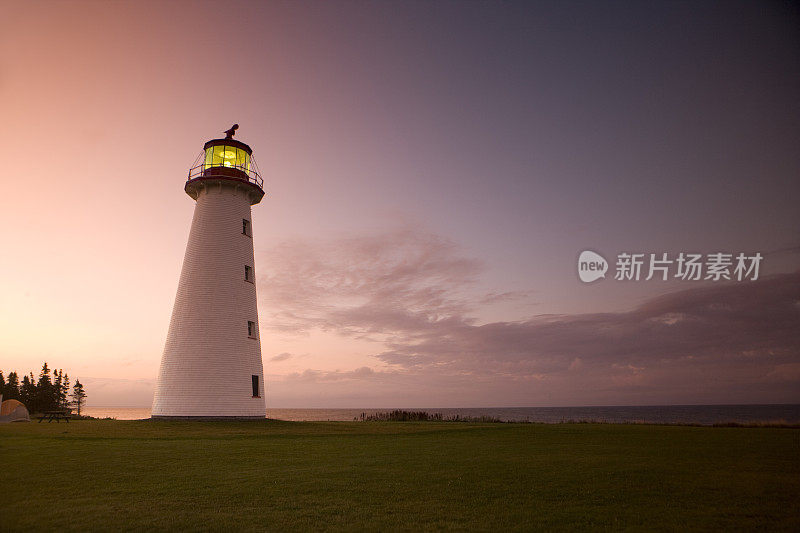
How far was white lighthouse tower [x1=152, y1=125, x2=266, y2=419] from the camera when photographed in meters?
29.0

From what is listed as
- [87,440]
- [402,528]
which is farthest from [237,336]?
[402,528]

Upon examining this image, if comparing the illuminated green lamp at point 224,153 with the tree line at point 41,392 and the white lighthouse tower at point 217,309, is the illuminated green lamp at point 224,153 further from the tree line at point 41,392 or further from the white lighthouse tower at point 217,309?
the tree line at point 41,392

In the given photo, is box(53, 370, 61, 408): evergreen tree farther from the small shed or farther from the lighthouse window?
the lighthouse window

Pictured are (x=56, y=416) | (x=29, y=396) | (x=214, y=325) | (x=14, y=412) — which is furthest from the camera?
(x=29, y=396)

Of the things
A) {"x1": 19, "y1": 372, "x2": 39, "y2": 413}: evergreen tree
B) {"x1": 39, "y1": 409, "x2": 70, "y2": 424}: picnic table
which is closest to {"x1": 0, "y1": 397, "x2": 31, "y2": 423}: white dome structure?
{"x1": 39, "y1": 409, "x2": 70, "y2": 424}: picnic table

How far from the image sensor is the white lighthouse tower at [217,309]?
29016 mm

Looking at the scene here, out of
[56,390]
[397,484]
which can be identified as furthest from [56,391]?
[397,484]

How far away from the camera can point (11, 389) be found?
68.7 metres

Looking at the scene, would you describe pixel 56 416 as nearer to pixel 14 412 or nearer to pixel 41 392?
pixel 14 412

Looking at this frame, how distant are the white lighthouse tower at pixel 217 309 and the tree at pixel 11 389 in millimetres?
49793

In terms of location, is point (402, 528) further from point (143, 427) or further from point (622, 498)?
point (143, 427)

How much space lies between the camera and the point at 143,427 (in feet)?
81.8

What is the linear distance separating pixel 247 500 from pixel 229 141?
28566mm

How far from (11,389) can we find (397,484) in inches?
3122
